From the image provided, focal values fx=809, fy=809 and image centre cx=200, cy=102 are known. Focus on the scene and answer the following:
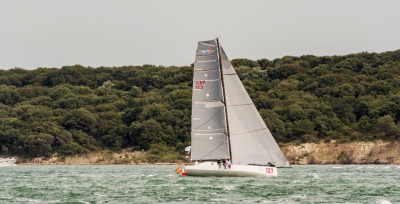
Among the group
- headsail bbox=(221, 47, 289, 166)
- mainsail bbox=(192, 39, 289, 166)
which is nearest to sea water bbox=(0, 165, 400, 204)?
headsail bbox=(221, 47, 289, 166)

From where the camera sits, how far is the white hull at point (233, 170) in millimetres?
56281

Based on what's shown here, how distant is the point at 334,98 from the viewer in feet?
421

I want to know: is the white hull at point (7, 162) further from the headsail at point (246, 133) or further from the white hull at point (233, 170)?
the headsail at point (246, 133)

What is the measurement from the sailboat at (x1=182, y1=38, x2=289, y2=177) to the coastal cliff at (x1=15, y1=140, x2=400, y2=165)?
49.7 meters

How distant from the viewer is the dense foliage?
11656cm

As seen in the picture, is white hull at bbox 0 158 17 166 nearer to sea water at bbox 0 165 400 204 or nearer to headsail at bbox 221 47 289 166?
sea water at bbox 0 165 400 204

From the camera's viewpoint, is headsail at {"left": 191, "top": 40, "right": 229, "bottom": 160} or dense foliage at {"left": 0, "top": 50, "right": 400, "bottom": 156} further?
dense foliage at {"left": 0, "top": 50, "right": 400, "bottom": 156}

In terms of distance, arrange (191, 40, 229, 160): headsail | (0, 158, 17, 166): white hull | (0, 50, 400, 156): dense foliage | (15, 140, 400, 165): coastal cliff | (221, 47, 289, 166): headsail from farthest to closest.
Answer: (0, 50, 400, 156): dense foliage < (0, 158, 17, 166): white hull < (15, 140, 400, 165): coastal cliff < (191, 40, 229, 160): headsail < (221, 47, 289, 166): headsail

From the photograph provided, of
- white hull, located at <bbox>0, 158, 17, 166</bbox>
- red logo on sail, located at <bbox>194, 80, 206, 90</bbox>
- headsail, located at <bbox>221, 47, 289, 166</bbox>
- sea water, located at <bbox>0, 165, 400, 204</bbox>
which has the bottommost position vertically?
sea water, located at <bbox>0, 165, 400, 204</bbox>

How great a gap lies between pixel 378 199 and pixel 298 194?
490 centimetres

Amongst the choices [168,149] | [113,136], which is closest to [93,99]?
[113,136]

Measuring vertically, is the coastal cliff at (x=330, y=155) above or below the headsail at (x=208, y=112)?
below

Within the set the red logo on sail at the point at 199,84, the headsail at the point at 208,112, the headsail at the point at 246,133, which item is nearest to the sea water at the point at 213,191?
the headsail at the point at 246,133

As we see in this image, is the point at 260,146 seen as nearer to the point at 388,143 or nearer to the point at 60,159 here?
the point at 388,143
